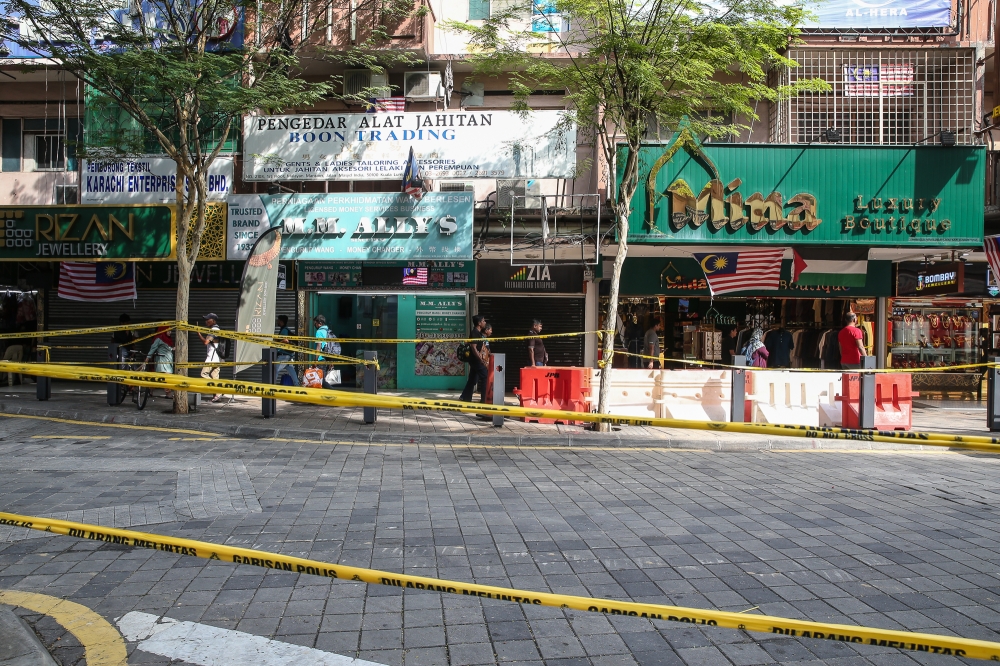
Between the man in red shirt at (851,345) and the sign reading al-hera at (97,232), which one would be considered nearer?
the man in red shirt at (851,345)

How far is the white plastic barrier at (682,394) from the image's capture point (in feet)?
39.5

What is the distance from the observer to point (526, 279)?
16344mm

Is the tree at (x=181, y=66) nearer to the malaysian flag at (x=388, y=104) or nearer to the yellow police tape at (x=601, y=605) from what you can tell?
the malaysian flag at (x=388, y=104)

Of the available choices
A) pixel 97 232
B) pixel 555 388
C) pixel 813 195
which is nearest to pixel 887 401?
pixel 813 195

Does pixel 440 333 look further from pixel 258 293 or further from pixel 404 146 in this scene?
pixel 258 293

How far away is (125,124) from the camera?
51.5 ft

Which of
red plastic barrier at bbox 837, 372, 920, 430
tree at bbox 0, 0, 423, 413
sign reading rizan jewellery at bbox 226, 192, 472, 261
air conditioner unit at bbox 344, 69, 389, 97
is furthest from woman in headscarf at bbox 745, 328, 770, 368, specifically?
air conditioner unit at bbox 344, 69, 389, 97

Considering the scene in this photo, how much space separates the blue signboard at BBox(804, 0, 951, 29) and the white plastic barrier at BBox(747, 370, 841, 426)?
8432 mm

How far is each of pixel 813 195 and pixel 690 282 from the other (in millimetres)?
3234

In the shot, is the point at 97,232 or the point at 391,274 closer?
the point at 97,232

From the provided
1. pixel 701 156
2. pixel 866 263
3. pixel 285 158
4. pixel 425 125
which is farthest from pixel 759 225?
pixel 285 158

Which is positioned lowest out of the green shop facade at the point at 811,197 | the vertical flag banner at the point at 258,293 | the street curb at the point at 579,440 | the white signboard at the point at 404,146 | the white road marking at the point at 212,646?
the street curb at the point at 579,440

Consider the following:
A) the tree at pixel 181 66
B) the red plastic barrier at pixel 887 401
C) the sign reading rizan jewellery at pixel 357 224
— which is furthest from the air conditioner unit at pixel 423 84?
the red plastic barrier at pixel 887 401

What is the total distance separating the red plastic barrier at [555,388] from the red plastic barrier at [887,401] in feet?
13.9
